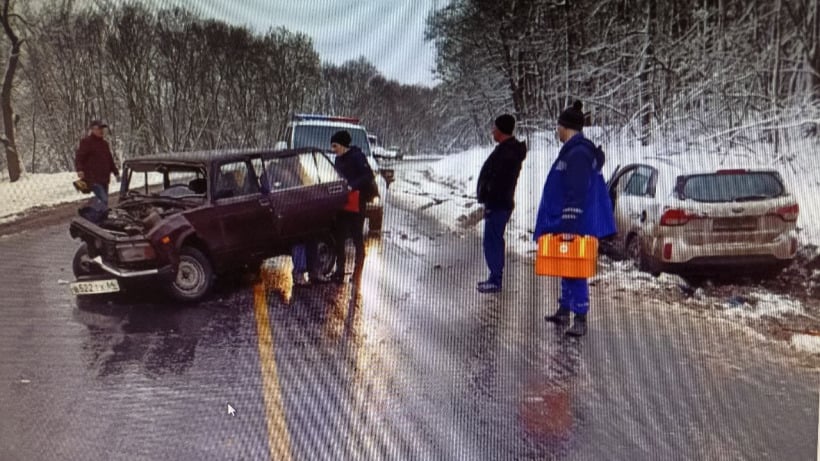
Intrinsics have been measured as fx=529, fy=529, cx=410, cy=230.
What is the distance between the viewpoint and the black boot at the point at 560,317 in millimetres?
1704

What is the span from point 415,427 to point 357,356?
0.85ft

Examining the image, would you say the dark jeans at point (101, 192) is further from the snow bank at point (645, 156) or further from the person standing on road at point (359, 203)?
the snow bank at point (645, 156)

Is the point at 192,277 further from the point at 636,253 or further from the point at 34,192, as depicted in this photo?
the point at 636,253

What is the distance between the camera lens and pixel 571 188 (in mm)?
1681

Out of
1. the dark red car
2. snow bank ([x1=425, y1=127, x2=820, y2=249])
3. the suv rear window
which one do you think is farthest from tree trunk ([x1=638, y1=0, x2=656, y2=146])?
the dark red car

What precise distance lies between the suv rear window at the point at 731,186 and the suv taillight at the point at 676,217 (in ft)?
0.18

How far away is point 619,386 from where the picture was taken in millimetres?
1586

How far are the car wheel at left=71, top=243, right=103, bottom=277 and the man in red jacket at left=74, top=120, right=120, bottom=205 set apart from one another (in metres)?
0.17

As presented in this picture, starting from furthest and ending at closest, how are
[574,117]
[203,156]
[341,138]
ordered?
[574,117] < [341,138] < [203,156]

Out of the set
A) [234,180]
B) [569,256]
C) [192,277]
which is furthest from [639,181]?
[192,277]

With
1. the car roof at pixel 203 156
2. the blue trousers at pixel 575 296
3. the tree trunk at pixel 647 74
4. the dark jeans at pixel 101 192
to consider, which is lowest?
the blue trousers at pixel 575 296

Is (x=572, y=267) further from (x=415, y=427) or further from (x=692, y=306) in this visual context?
(x=415, y=427)

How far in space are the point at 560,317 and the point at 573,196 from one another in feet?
1.29

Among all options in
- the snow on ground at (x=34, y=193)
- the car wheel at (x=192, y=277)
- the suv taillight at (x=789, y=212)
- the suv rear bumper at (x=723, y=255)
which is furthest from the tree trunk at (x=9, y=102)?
the suv taillight at (x=789, y=212)
